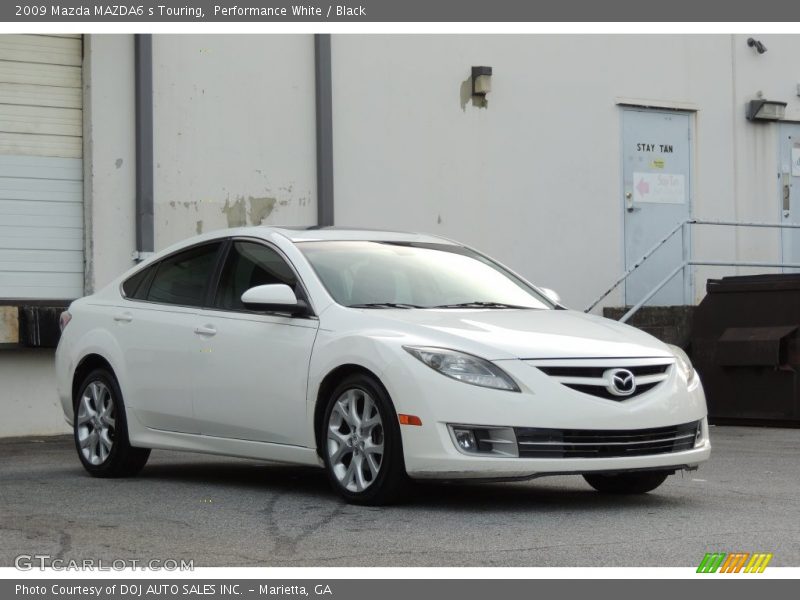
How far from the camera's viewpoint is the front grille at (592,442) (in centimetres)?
740

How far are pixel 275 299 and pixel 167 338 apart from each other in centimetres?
124

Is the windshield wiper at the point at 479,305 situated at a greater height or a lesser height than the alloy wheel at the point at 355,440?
greater

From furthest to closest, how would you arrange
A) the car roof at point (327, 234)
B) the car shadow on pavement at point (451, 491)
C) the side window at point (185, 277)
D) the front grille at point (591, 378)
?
the side window at point (185, 277)
the car roof at point (327, 234)
the car shadow on pavement at point (451, 491)
the front grille at point (591, 378)

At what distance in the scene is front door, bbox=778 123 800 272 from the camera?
752 inches

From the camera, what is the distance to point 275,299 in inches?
323

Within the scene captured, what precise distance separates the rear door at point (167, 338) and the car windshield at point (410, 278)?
35.7 inches

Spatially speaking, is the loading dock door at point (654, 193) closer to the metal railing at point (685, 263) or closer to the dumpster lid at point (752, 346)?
the metal railing at point (685, 263)

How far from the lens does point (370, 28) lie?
16.2 m

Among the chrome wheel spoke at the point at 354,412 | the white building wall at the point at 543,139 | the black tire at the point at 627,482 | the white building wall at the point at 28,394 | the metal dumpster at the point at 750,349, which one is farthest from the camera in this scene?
the white building wall at the point at 543,139

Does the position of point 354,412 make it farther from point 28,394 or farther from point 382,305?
point 28,394

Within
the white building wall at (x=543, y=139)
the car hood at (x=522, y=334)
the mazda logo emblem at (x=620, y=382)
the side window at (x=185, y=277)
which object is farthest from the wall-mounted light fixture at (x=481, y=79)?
the mazda logo emblem at (x=620, y=382)

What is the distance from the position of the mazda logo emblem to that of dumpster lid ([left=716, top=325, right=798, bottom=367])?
7501 millimetres
